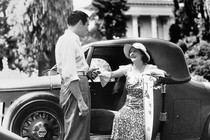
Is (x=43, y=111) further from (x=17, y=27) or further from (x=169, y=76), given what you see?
(x=17, y=27)

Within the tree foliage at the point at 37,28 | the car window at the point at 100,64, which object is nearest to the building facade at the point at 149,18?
the tree foliage at the point at 37,28

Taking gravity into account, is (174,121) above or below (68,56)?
below

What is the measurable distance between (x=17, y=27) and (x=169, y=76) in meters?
16.6

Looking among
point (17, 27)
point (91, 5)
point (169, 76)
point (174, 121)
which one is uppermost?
point (91, 5)

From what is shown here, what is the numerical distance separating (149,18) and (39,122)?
4938cm

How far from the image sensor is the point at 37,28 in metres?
20.9

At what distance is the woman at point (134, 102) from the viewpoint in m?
5.34

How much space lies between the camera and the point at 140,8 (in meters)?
52.3

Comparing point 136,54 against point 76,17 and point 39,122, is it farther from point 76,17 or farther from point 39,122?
point 39,122

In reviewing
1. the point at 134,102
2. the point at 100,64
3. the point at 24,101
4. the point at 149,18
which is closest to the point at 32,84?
the point at 24,101

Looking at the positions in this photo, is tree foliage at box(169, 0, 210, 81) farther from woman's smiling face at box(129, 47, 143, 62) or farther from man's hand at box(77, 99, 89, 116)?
man's hand at box(77, 99, 89, 116)

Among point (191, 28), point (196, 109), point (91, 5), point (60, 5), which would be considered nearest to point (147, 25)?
point (91, 5)

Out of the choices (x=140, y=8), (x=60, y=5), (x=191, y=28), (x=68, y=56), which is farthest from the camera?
(x=140, y=8)

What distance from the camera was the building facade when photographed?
170 feet
